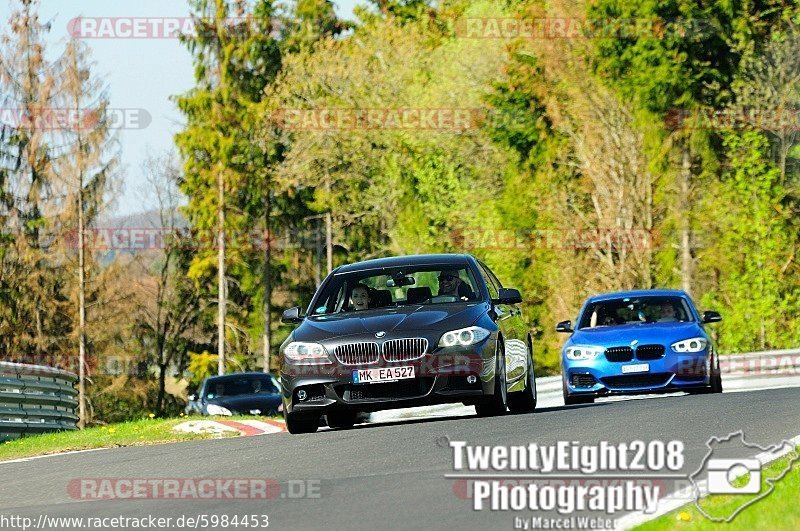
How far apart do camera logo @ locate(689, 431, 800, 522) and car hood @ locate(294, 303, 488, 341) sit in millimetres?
3957

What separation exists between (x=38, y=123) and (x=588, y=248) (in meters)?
21.1

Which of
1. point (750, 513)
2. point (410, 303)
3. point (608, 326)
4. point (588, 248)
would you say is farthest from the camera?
point (588, 248)

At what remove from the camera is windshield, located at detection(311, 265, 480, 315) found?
16.0m

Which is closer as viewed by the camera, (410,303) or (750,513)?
(750,513)

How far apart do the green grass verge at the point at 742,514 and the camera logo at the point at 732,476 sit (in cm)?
11

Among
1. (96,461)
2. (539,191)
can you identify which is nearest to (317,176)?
(539,191)

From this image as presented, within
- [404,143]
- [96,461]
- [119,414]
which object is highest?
[404,143]

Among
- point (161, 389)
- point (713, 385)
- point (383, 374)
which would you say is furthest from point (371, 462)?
point (161, 389)

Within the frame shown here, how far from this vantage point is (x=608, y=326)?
2003cm

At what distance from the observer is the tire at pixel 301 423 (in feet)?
50.9

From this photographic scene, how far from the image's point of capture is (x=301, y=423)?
15.7 m

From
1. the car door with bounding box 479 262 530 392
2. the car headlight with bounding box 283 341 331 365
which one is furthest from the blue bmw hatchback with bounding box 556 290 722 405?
the car headlight with bounding box 283 341 331 365

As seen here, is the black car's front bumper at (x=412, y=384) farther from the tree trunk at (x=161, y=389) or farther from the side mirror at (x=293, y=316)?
the tree trunk at (x=161, y=389)

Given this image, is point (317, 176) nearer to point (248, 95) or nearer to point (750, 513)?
point (248, 95)
